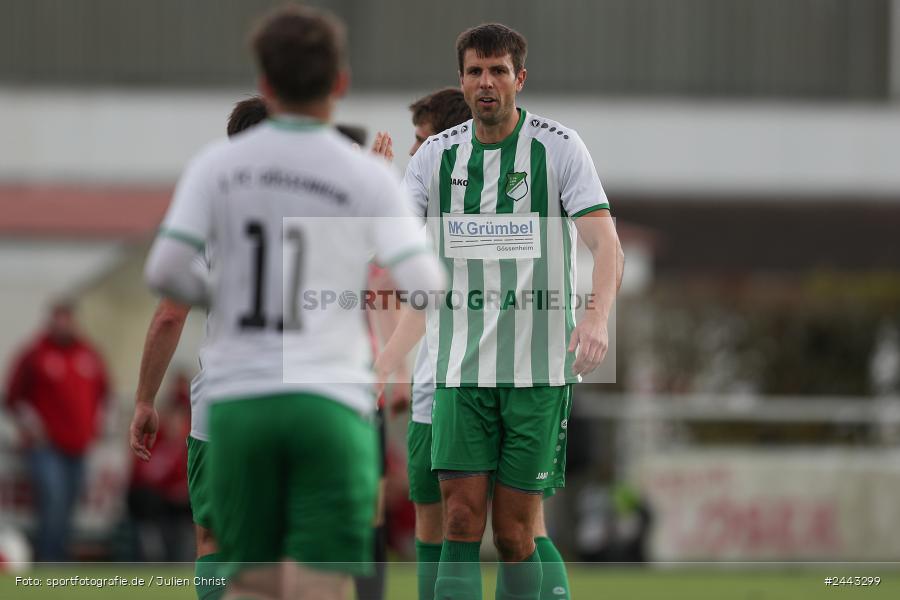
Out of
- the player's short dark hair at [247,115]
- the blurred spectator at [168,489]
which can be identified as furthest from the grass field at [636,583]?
the player's short dark hair at [247,115]

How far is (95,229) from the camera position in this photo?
16.7m

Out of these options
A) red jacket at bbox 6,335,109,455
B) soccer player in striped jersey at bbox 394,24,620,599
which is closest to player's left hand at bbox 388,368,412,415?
soccer player in striped jersey at bbox 394,24,620,599

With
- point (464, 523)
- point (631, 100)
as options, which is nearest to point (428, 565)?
point (464, 523)

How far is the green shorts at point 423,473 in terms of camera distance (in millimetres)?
7125

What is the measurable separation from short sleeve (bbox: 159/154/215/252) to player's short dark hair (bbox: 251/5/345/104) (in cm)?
32

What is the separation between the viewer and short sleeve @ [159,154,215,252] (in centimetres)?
435

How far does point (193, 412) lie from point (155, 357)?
52 centimetres

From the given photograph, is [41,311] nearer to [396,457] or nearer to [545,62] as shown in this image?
[396,457]

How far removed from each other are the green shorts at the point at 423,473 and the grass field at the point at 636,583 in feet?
8.82

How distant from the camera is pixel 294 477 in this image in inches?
170

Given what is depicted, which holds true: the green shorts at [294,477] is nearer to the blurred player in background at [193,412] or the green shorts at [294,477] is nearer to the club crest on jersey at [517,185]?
the blurred player in background at [193,412]

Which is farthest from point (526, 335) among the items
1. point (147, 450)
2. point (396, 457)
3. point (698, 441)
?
point (698, 441)

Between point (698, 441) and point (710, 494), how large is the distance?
0.94m

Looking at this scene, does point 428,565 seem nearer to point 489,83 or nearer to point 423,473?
point 423,473
